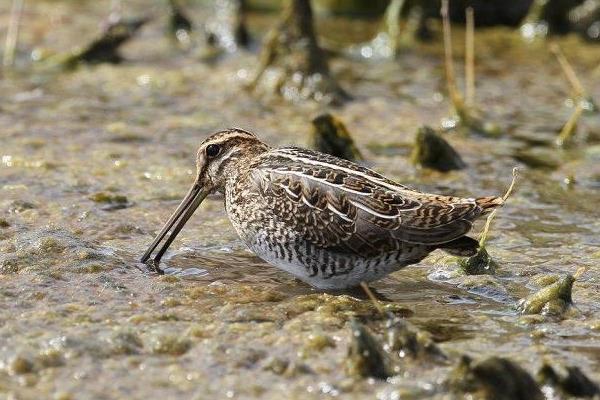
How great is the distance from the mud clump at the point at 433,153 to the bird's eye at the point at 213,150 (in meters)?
2.03

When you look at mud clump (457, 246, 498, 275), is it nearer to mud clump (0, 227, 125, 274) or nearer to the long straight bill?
the long straight bill

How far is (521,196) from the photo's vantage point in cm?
728

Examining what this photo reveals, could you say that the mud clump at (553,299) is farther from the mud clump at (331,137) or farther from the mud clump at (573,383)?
the mud clump at (331,137)

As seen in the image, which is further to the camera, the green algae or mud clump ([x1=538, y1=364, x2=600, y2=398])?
the green algae

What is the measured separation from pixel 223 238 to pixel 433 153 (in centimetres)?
185

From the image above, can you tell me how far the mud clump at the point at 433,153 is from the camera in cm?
755

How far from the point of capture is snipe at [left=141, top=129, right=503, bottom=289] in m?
5.31

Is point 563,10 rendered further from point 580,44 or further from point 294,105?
point 294,105

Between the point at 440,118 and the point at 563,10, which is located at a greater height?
the point at 563,10

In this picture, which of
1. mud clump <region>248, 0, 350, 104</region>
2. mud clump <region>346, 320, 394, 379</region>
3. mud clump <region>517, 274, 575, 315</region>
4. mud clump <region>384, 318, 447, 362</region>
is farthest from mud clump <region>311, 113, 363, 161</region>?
mud clump <region>346, 320, 394, 379</region>

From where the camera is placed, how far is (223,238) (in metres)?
6.43

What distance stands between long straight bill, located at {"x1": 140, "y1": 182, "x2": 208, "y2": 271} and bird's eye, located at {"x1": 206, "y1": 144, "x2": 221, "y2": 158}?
0.65ft

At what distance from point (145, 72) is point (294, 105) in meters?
1.61

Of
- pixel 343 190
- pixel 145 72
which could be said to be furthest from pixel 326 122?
pixel 145 72
